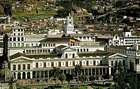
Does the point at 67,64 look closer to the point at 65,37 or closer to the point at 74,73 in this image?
the point at 74,73

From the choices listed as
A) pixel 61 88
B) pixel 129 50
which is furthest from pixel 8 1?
pixel 61 88

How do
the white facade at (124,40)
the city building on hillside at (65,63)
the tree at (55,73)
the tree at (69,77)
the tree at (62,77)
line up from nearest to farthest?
1. the tree at (62,77)
2. the tree at (69,77)
3. the tree at (55,73)
4. the city building on hillside at (65,63)
5. the white facade at (124,40)

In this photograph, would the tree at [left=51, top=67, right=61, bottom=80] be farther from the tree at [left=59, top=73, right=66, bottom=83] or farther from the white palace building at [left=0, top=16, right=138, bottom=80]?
the white palace building at [left=0, top=16, right=138, bottom=80]

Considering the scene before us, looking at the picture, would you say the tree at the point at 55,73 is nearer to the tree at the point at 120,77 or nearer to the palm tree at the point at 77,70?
the palm tree at the point at 77,70

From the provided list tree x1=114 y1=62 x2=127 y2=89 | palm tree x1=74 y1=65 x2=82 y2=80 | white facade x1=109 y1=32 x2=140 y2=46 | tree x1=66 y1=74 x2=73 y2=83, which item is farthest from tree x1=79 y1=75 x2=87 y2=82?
white facade x1=109 y1=32 x2=140 y2=46

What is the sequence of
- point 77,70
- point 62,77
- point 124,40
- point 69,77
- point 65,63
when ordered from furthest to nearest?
point 124,40
point 65,63
point 77,70
point 69,77
point 62,77

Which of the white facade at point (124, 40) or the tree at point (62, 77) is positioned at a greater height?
the white facade at point (124, 40)

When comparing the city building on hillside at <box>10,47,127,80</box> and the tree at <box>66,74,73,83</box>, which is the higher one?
the city building on hillside at <box>10,47,127,80</box>

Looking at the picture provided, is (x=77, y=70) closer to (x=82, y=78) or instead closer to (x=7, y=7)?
(x=82, y=78)

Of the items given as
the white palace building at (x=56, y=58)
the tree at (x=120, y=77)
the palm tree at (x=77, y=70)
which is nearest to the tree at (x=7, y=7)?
the white palace building at (x=56, y=58)

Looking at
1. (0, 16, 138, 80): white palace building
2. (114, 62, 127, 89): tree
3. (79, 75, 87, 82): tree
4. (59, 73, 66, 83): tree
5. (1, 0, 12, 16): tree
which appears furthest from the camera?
(1, 0, 12, 16): tree

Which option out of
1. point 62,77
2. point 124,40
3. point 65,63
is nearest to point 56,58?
point 65,63
